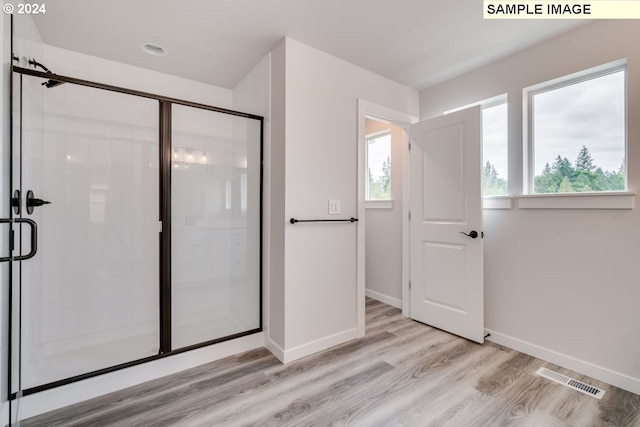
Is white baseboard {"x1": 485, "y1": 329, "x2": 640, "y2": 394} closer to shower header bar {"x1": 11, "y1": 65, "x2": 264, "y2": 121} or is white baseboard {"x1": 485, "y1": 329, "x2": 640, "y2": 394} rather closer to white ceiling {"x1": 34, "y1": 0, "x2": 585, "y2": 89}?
white ceiling {"x1": 34, "y1": 0, "x2": 585, "y2": 89}

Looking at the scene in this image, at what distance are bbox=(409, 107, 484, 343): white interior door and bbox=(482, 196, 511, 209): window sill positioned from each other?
176 millimetres

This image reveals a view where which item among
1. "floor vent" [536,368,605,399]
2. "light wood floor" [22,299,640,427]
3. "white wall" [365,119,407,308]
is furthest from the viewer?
"white wall" [365,119,407,308]

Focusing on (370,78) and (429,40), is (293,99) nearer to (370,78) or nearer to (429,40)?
(370,78)

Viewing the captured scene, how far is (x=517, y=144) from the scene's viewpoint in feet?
7.78

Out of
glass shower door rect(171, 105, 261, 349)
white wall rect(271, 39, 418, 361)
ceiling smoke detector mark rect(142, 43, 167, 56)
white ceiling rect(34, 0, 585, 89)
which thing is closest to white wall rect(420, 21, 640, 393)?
white ceiling rect(34, 0, 585, 89)

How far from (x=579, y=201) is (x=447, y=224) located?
3.06 ft

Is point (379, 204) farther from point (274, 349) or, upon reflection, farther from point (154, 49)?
point (154, 49)

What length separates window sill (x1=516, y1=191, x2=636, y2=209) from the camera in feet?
6.03

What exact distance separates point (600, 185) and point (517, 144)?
0.62m

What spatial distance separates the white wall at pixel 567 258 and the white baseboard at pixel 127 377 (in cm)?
219

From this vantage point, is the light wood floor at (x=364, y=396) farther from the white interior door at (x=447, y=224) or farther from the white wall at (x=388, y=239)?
the white wall at (x=388, y=239)

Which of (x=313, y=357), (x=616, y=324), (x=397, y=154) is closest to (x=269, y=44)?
(x=397, y=154)

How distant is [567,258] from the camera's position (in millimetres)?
2094

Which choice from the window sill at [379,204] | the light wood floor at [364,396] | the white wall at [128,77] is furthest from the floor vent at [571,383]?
the white wall at [128,77]
